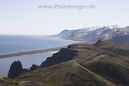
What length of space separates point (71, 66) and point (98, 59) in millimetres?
36642

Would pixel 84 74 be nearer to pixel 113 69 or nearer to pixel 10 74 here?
pixel 113 69

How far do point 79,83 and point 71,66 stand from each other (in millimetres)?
29580

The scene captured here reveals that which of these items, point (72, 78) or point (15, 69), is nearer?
point (72, 78)

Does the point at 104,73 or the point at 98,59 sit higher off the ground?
the point at 98,59

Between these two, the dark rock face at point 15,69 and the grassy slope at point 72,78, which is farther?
the dark rock face at point 15,69

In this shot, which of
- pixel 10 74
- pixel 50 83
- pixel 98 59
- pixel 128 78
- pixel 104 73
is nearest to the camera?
pixel 50 83

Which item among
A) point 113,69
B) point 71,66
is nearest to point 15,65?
point 71,66

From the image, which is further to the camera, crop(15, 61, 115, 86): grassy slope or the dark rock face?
the dark rock face

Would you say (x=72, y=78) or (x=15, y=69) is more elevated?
(x=72, y=78)

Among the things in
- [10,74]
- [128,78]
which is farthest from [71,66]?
[10,74]

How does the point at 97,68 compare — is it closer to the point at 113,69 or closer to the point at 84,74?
the point at 113,69

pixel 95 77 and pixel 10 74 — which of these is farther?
pixel 10 74

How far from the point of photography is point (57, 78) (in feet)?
423

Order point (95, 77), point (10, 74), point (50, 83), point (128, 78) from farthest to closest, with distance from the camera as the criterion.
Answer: point (10, 74), point (128, 78), point (95, 77), point (50, 83)
